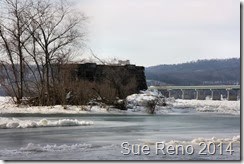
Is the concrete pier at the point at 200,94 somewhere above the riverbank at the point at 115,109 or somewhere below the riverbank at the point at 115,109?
above

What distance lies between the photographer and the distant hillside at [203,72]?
7.00 meters

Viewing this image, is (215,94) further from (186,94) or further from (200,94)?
(186,94)

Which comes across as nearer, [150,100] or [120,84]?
[150,100]

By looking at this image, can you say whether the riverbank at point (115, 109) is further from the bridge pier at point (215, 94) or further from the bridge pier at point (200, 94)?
the bridge pier at point (215, 94)

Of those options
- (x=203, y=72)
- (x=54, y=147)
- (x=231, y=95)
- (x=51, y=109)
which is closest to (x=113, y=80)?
(x=51, y=109)

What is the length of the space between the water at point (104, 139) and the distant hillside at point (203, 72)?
2.52 feet

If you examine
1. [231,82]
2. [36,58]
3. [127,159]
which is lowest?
[127,159]

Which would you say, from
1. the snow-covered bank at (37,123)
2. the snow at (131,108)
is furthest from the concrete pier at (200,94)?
the snow-covered bank at (37,123)

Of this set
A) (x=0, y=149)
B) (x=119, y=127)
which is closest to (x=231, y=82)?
(x=119, y=127)

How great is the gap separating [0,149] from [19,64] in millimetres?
9495

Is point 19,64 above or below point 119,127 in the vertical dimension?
above

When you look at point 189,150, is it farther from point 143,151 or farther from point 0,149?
point 0,149

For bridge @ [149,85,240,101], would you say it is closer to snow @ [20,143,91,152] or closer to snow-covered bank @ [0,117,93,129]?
snow-covered bank @ [0,117,93,129]

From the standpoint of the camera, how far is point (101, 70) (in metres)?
13.8
